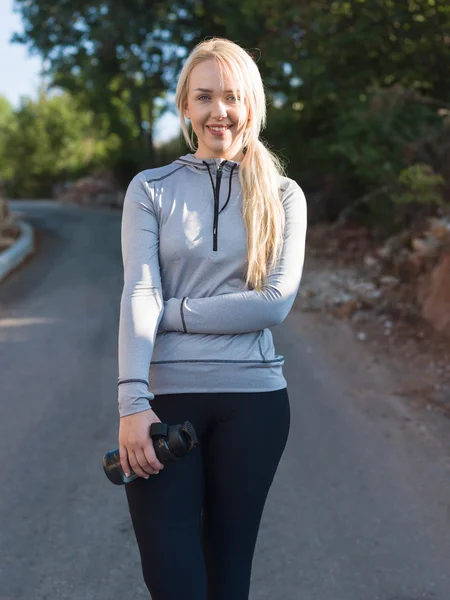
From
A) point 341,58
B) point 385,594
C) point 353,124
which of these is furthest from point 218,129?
point 341,58

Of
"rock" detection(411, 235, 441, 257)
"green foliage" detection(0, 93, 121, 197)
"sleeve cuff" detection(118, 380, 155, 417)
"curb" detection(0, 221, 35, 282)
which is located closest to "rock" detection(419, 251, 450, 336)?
"rock" detection(411, 235, 441, 257)

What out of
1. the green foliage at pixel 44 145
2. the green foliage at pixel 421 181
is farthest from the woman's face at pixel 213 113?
the green foliage at pixel 44 145

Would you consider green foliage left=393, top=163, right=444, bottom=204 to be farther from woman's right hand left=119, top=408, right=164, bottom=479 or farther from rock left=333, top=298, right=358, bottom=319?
woman's right hand left=119, top=408, right=164, bottom=479

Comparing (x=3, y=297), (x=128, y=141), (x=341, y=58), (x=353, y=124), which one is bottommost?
(x=128, y=141)

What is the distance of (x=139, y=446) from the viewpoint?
184 cm

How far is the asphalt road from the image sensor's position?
336cm

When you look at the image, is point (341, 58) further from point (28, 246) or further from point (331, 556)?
point (331, 556)

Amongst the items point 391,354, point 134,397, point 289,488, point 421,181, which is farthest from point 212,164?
point 421,181

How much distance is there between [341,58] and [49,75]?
1632cm

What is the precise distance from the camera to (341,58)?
10.7 m

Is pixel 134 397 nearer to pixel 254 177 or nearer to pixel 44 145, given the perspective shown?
pixel 254 177

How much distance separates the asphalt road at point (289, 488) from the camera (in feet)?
11.0

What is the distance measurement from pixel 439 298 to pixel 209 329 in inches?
234

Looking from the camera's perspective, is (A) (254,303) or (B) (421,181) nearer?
(A) (254,303)
